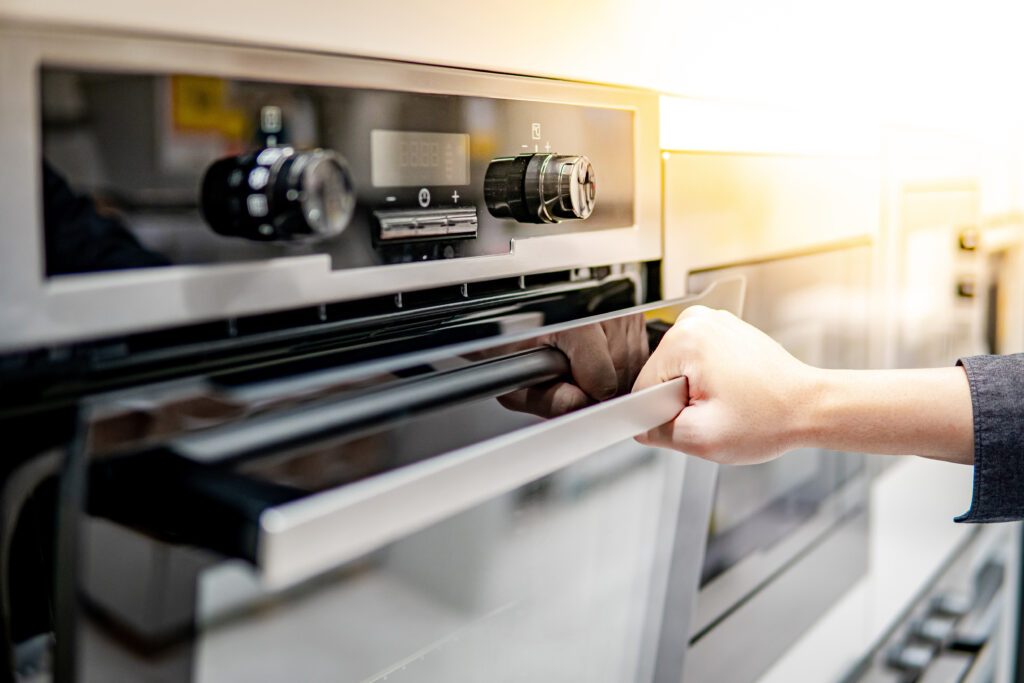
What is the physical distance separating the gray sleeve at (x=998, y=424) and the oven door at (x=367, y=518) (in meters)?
0.21

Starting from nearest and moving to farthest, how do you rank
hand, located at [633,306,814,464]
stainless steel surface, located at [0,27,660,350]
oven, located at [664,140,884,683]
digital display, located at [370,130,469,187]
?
stainless steel surface, located at [0,27,660,350]
digital display, located at [370,130,469,187]
hand, located at [633,306,814,464]
oven, located at [664,140,884,683]

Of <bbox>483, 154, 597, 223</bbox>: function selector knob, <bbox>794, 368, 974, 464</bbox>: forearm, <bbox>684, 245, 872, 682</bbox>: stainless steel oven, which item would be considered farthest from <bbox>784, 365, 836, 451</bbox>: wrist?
<bbox>483, 154, 597, 223</bbox>: function selector knob

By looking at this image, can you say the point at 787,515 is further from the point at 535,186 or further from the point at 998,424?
A: the point at 535,186

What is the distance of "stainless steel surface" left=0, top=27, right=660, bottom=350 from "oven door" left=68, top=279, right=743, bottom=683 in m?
0.03

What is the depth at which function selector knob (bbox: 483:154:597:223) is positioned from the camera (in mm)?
415

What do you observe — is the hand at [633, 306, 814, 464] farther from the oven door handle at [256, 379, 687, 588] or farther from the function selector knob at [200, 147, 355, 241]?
the function selector knob at [200, 147, 355, 241]

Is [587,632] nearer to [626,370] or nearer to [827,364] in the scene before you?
[626,370]

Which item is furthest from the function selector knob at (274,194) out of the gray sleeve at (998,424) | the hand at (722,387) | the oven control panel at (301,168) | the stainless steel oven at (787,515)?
the gray sleeve at (998,424)

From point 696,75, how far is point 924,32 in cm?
62

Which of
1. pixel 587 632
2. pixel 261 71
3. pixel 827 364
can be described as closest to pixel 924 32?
pixel 827 364

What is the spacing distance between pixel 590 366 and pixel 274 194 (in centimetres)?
22

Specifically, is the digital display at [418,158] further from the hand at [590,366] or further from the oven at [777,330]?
the oven at [777,330]

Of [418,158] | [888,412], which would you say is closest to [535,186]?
[418,158]

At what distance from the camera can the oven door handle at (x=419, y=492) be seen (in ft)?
0.88
